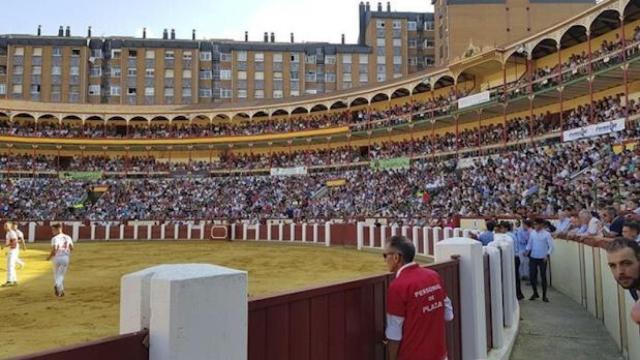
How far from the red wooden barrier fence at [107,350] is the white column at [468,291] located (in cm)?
349

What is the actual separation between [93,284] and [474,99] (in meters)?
24.0

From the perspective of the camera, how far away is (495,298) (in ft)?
20.6

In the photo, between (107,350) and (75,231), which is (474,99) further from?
(107,350)

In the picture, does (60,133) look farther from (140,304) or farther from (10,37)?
(140,304)

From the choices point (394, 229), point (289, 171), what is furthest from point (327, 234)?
point (289, 171)

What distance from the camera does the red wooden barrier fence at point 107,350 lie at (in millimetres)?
1645

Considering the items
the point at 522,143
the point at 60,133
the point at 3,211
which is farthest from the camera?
the point at 60,133

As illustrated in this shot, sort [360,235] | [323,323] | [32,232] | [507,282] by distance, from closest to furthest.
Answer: [323,323] → [507,282] → [360,235] → [32,232]


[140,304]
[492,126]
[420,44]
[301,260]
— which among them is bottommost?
[301,260]

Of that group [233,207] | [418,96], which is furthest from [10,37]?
[418,96]

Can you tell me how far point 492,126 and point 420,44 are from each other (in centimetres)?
4237

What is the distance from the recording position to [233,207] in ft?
128

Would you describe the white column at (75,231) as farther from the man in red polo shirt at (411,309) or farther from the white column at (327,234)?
the man in red polo shirt at (411,309)

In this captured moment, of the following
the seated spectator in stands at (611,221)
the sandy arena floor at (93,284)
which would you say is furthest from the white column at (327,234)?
the seated spectator in stands at (611,221)
